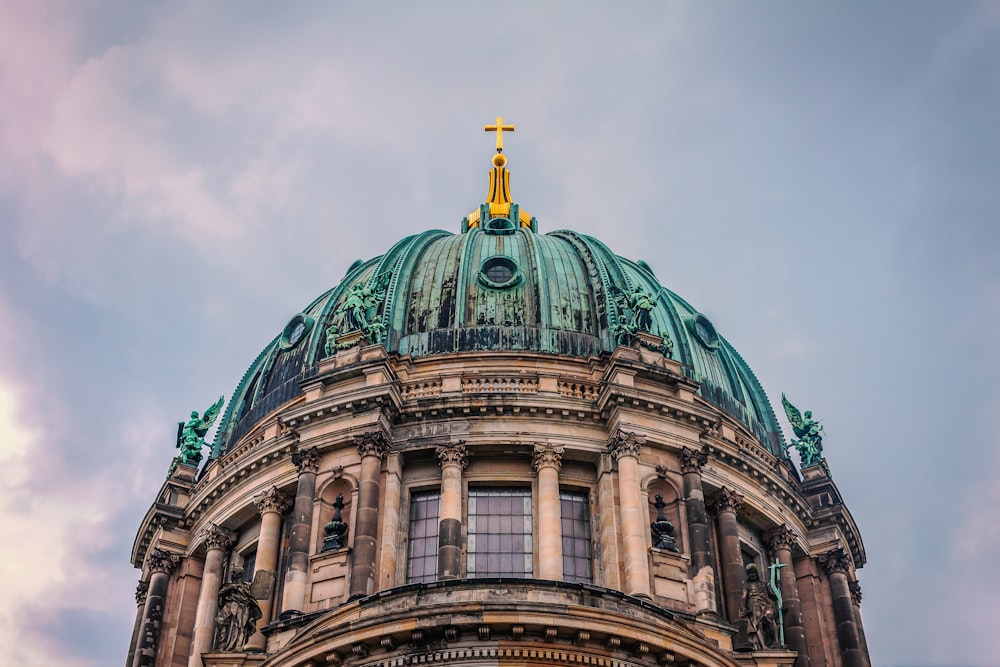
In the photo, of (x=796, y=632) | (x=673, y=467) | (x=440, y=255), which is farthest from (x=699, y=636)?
(x=440, y=255)

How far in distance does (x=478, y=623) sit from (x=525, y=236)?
2024 cm

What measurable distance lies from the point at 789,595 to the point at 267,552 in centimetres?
1604

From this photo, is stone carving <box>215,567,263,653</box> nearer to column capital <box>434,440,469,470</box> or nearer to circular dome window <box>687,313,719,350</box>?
column capital <box>434,440,469,470</box>

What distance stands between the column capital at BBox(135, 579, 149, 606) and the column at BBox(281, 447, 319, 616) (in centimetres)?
818

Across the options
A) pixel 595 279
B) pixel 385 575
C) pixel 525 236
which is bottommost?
pixel 385 575

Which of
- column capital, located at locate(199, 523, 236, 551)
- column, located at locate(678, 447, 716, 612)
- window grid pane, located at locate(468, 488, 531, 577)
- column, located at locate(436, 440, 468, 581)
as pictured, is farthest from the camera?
column capital, located at locate(199, 523, 236, 551)

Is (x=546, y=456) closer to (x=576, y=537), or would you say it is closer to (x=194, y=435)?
(x=576, y=537)

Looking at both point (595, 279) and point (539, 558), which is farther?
point (595, 279)

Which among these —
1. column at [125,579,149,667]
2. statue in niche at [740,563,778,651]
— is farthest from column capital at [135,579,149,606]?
statue in niche at [740,563,778,651]

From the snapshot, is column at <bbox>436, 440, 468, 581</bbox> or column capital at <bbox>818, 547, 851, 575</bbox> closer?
column at <bbox>436, 440, 468, 581</bbox>

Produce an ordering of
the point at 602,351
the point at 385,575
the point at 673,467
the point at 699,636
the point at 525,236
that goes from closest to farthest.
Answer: the point at 699,636 < the point at 385,575 < the point at 673,467 < the point at 602,351 < the point at 525,236

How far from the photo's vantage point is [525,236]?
143ft

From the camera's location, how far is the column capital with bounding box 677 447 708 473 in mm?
34969

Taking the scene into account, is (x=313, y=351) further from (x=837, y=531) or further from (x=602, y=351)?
(x=837, y=531)
